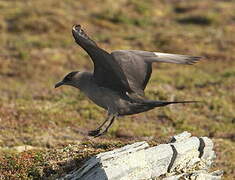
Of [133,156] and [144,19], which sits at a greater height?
[133,156]

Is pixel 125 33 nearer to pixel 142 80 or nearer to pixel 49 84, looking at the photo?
pixel 49 84

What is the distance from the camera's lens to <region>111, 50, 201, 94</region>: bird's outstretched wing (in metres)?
11.0

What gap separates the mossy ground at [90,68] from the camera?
50.7ft

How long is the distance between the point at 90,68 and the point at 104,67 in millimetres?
21052

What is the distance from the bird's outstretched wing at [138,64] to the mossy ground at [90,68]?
2054 millimetres

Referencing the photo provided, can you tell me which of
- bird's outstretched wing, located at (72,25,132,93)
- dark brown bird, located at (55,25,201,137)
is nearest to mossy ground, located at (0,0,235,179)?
dark brown bird, located at (55,25,201,137)

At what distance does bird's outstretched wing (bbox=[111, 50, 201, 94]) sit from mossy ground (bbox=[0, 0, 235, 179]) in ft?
6.74

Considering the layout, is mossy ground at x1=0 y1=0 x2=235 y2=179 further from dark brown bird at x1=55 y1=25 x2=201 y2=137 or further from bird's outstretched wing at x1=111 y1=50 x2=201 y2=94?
bird's outstretched wing at x1=111 y1=50 x2=201 y2=94

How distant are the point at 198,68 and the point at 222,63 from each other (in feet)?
6.79

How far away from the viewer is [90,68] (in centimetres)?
3108

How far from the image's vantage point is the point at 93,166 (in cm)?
987

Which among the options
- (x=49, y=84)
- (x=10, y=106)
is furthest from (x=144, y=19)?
(x=10, y=106)

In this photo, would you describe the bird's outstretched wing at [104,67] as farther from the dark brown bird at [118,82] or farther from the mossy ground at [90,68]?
the mossy ground at [90,68]

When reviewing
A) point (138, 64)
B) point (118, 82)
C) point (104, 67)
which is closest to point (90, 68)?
point (138, 64)
